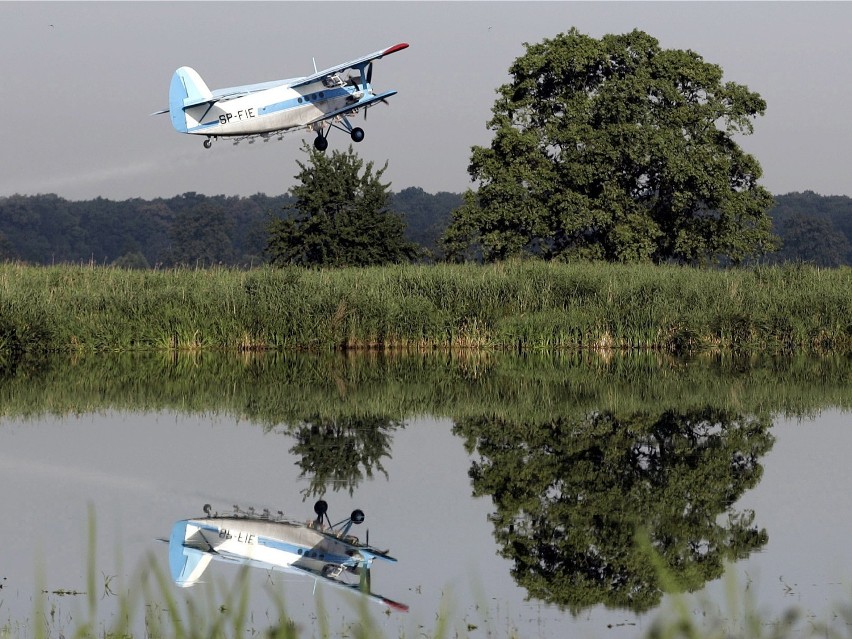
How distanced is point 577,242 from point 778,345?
1344 centimetres

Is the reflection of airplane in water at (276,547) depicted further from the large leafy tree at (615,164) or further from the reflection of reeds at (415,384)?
the large leafy tree at (615,164)

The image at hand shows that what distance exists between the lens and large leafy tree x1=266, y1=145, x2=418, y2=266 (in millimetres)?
38938

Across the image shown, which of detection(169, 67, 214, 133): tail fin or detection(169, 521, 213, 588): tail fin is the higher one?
detection(169, 67, 214, 133): tail fin

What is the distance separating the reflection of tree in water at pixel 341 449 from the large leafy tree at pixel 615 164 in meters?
22.2

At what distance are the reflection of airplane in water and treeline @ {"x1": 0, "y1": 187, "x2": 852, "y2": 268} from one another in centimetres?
7813

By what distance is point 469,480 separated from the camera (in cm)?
1071

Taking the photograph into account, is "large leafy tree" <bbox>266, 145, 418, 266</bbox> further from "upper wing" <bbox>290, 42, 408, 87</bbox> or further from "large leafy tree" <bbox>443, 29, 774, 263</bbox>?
"upper wing" <bbox>290, 42, 408, 87</bbox>

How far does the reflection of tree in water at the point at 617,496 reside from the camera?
7332 millimetres

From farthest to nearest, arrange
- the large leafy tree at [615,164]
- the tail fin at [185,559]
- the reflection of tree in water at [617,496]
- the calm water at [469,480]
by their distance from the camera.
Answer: the large leafy tree at [615,164]
the reflection of tree in water at [617,496]
the tail fin at [185,559]
the calm water at [469,480]

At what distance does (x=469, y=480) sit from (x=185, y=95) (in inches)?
622

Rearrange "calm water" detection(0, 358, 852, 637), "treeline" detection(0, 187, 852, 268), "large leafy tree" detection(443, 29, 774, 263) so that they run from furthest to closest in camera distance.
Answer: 1. "treeline" detection(0, 187, 852, 268)
2. "large leafy tree" detection(443, 29, 774, 263)
3. "calm water" detection(0, 358, 852, 637)

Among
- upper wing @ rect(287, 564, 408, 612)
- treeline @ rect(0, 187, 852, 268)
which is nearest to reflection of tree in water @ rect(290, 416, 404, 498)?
upper wing @ rect(287, 564, 408, 612)

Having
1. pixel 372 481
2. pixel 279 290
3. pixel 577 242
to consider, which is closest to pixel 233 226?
pixel 577 242

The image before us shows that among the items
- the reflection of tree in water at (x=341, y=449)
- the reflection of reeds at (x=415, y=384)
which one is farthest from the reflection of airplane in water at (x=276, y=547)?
the reflection of reeds at (x=415, y=384)
